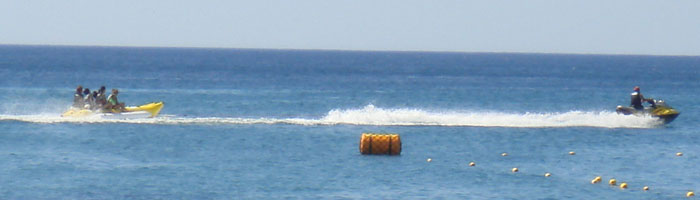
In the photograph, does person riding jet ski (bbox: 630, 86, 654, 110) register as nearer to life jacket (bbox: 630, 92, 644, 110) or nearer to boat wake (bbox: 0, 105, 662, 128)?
life jacket (bbox: 630, 92, 644, 110)

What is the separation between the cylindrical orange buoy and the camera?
3712cm

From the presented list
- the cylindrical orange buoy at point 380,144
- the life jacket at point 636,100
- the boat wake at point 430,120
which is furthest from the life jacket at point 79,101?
the life jacket at point 636,100

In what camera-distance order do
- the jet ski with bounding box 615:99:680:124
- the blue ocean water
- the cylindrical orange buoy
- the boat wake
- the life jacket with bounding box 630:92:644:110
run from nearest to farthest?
1. the blue ocean water
2. the cylindrical orange buoy
3. the life jacket with bounding box 630:92:644:110
4. the jet ski with bounding box 615:99:680:124
5. the boat wake

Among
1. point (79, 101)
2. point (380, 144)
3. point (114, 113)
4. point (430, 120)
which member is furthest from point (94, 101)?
point (380, 144)

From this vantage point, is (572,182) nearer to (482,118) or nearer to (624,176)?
(624,176)

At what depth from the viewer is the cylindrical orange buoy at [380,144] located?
3712 cm

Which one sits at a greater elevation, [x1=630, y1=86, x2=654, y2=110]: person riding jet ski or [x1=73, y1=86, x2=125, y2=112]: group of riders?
[x1=630, y1=86, x2=654, y2=110]: person riding jet ski

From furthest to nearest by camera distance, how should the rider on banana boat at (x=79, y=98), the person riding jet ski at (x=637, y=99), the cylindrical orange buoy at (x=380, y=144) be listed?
1. the person riding jet ski at (x=637, y=99)
2. the rider on banana boat at (x=79, y=98)
3. the cylindrical orange buoy at (x=380, y=144)

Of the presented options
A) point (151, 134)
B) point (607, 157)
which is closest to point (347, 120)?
point (151, 134)

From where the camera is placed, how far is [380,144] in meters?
37.1

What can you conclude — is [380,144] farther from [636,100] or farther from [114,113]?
[636,100]

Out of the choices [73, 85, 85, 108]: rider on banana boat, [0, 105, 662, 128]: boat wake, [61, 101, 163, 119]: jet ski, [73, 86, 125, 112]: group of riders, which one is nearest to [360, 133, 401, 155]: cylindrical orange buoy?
[0, 105, 662, 128]: boat wake

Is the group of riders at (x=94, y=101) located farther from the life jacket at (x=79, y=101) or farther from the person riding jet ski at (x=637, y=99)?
the person riding jet ski at (x=637, y=99)

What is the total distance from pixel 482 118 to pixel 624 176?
17574 mm
